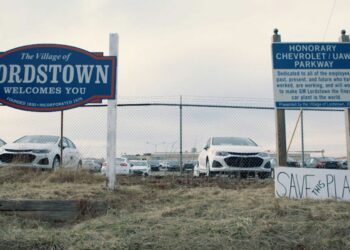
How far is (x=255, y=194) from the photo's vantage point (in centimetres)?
625

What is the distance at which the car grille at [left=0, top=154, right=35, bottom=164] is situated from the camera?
977 cm

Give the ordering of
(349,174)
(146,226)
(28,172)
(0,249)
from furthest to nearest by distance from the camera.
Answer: (28,172) < (349,174) < (146,226) < (0,249)

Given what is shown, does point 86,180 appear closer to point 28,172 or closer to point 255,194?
point 28,172

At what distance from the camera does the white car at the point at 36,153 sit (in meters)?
9.90

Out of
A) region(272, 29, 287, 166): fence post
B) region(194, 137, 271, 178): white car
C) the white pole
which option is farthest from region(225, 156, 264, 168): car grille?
the white pole

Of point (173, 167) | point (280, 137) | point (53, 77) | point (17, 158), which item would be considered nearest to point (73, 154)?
point (17, 158)

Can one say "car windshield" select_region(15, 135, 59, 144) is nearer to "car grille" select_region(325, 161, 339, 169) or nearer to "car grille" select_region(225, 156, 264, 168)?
"car grille" select_region(225, 156, 264, 168)

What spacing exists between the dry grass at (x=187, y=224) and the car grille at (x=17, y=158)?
3.65 meters

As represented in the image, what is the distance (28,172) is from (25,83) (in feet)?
8.99

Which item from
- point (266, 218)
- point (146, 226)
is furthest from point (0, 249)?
point (266, 218)

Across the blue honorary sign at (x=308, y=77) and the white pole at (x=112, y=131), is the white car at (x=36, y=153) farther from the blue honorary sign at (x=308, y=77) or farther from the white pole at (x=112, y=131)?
the blue honorary sign at (x=308, y=77)

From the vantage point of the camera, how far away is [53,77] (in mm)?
6668

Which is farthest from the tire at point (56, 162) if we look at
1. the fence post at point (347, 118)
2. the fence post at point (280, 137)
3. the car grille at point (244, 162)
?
the fence post at point (347, 118)

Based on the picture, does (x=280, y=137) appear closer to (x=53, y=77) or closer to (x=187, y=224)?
(x=187, y=224)
